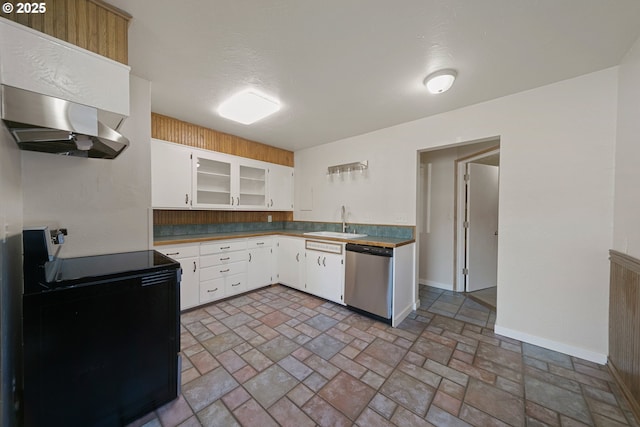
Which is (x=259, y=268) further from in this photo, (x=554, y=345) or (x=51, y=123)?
(x=554, y=345)

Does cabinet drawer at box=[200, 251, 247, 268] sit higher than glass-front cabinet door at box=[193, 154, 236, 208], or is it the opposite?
glass-front cabinet door at box=[193, 154, 236, 208]

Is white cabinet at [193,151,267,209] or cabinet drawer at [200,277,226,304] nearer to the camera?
cabinet drawer at [200,277,226,304]

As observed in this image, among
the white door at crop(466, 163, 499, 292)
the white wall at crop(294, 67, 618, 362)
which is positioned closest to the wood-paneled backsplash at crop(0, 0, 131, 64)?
the white wall at crop(294, 67, 618, 362)

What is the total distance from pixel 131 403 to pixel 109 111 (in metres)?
1.67

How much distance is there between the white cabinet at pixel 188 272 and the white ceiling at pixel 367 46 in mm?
1683

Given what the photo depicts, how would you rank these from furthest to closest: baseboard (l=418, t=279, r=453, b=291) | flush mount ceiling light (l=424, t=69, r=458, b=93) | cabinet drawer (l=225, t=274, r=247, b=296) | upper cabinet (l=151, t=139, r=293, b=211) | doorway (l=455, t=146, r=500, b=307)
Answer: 1. baseboard (l=418, t=279, r=453, b=291)
2. doorway (l=455, t=146, r=500, b=307)
3. cabinet drawer (l=225, t=274, r=247, b=296)
4. upper cabinet (l=151, t=139, r=293, b=211)
5. flush mount ceiling light (l=424, t=69, r=458, b=93)

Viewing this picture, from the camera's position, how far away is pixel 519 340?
7.22 ft

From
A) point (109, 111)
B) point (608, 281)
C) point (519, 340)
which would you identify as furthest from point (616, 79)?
point (109, 111)

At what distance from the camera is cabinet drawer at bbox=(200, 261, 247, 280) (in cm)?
286

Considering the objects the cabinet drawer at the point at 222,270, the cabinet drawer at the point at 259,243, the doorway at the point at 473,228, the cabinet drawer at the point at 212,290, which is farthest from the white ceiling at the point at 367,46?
the cabinet drawer at the point at 212,290

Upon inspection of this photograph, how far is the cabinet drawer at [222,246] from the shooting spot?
2861 mm

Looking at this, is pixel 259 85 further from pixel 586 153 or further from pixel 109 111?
pixel 586 153

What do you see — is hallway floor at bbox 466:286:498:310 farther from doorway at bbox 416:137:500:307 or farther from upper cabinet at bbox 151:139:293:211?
upper cabinet at bbox 151:139:293:211

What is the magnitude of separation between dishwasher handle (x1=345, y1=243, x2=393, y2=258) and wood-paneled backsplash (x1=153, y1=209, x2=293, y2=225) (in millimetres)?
1958
